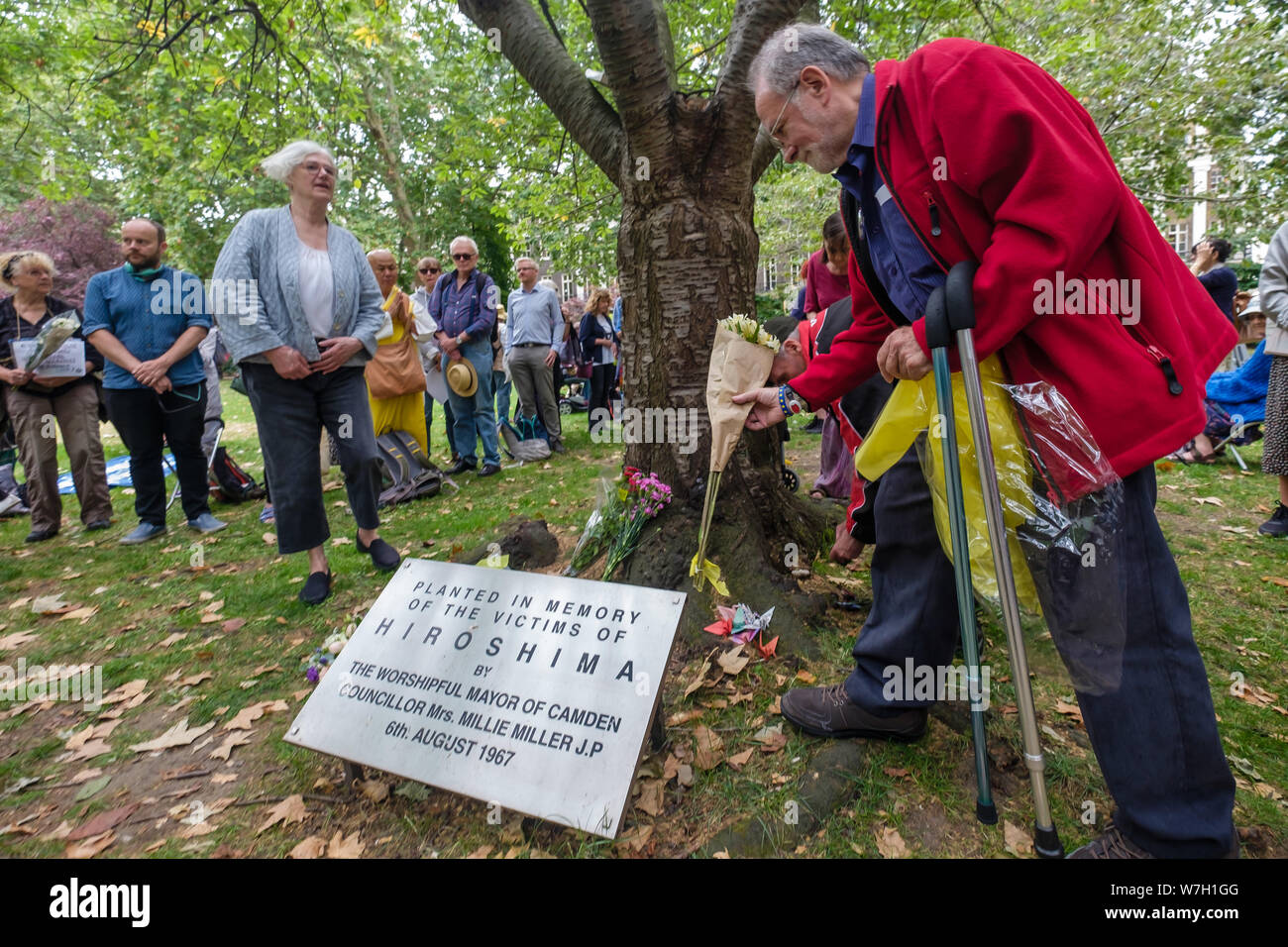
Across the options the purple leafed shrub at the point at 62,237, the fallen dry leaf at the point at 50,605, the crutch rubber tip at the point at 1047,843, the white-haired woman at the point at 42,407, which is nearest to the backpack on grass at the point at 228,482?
the white-haired woman at the point at 42,407

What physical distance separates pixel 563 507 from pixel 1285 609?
182 inches

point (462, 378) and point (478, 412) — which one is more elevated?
point (462, 378)

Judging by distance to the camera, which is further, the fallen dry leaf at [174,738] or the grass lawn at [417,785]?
the fallen dry leaf at [174,738]

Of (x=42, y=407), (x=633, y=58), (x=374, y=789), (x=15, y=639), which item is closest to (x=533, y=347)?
(x=42, y=407)

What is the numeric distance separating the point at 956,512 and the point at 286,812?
91.7 inches

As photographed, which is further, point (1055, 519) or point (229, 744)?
point (229, 744)

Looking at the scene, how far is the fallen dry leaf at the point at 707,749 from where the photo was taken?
2293mm

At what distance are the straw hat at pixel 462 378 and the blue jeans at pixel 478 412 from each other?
0.16m

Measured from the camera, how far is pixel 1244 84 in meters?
10.4

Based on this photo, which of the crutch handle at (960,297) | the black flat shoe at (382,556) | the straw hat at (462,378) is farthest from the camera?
the straw hat at (462,378)

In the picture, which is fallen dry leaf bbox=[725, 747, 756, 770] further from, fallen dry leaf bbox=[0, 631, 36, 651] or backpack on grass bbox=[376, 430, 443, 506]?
backpack on grass bbox=[376, 430, 443, 506]

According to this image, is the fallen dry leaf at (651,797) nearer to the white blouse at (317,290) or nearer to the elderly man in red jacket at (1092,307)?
the elderly man in red jacket at (1092,307)

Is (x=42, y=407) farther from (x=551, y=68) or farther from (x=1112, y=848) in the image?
(x=1112, y=848)

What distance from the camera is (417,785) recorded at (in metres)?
2.29
